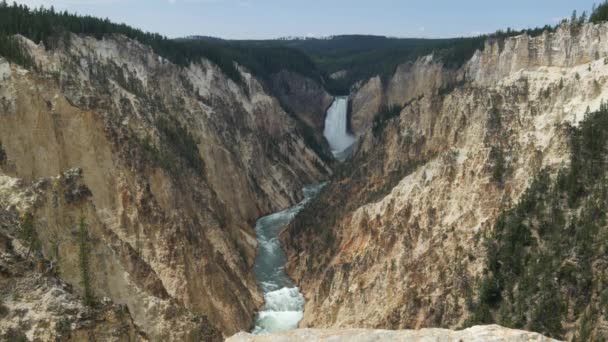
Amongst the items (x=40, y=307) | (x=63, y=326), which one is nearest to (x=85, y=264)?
(x=40, y=307)

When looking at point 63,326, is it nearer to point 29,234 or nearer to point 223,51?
point 29,234

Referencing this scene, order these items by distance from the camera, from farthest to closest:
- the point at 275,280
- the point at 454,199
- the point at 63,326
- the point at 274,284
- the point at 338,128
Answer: the point at 338,128 → the point at 275,280 → the point at 274,284 → the point at 454,199 → the point at 63,326

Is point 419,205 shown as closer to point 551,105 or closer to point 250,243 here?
point 551,105

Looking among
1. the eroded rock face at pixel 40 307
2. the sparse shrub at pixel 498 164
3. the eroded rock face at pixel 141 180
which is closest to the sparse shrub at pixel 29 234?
the eroded rock face at pixel 40 307

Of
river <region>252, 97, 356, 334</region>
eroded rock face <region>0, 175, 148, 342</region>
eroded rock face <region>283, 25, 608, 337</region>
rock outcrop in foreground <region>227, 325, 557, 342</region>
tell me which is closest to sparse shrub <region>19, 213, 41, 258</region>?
eroded rock face <region>0, 175, 148, 342</region>

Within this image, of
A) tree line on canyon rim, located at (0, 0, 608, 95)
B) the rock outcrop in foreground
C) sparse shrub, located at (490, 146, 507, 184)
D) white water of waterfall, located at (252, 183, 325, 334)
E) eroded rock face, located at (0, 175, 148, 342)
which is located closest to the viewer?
the rock outcrop in foreground

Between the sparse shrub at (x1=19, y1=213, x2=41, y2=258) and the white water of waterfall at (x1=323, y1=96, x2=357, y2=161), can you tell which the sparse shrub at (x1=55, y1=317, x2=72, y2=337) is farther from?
the white water of waterfall at (x1=323, y1=96, x2=357, y2=161)

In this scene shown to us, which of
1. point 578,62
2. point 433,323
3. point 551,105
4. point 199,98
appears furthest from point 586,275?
point 199,98
